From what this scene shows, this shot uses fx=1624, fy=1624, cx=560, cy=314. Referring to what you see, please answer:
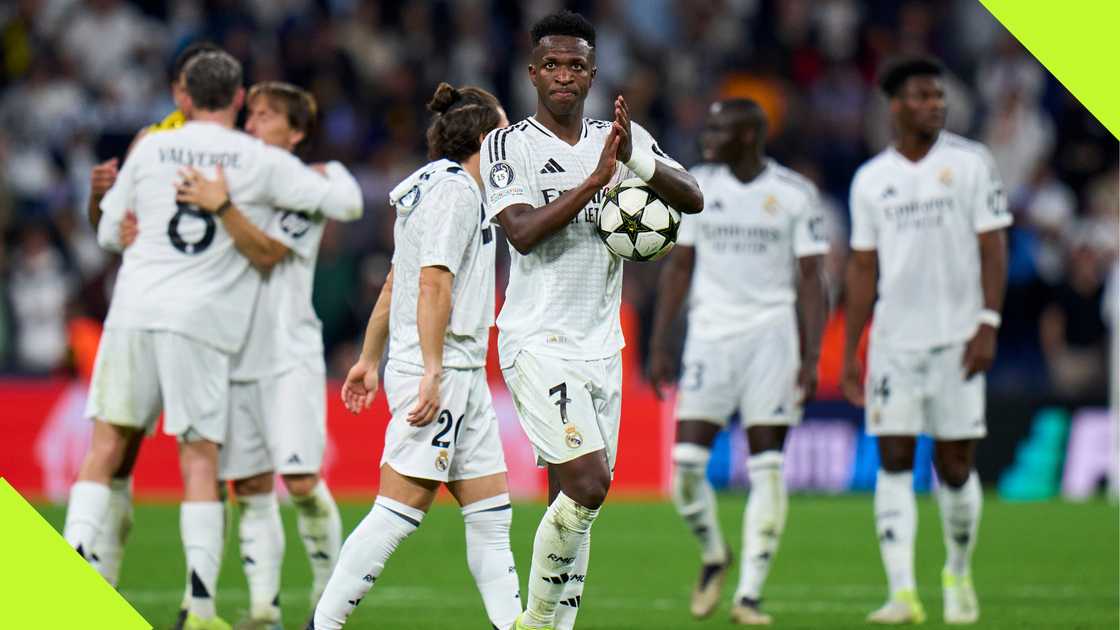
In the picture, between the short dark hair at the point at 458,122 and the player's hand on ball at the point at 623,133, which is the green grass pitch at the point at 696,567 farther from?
the player's hand on ball at the point at 623,133

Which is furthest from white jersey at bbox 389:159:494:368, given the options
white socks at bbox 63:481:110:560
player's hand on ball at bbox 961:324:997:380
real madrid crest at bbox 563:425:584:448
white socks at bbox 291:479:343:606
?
player's hand on ball at bbox 961:324:997:380

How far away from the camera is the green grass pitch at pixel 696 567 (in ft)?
28.4

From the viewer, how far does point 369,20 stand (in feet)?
65.7

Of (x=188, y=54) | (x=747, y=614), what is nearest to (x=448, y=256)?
(x=188, y=54)

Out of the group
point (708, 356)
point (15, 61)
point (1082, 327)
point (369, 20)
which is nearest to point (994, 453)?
point (1082, 327)

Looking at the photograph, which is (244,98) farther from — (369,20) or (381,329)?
(369,20)

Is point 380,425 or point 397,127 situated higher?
point 397,127

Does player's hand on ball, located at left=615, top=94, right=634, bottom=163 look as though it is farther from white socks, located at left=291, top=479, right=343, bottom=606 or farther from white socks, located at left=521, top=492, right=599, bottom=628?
white socks, located at left=291, top=479, right=343, bottom=606

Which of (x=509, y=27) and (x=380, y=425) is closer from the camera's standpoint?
(x=380, y=425)

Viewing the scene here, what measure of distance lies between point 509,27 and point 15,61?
601cm

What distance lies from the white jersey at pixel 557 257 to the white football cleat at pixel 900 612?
9.55 feet

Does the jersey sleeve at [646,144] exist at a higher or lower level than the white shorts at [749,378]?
higher

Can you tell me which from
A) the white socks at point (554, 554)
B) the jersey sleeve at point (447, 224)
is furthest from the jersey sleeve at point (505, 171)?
the white socks at point (554, 554)

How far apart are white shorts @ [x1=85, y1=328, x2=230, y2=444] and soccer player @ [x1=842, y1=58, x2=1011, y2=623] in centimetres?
363
